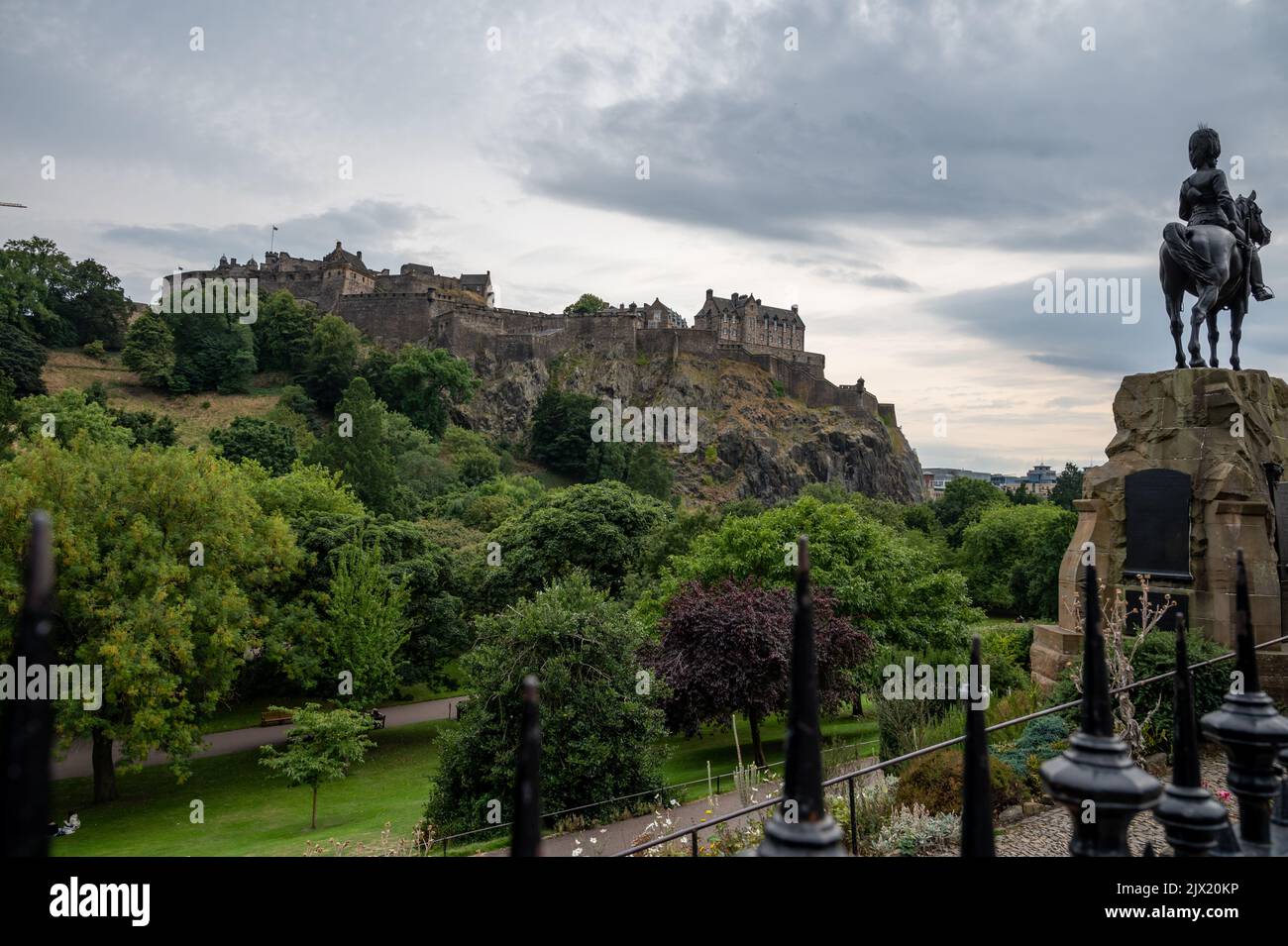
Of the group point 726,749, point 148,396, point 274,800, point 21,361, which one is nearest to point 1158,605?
point 726,749

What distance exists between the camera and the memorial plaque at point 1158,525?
12859 mm

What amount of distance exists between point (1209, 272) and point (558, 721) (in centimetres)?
1369

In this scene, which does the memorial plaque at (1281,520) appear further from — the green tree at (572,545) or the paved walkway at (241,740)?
the green tree at (572,545)

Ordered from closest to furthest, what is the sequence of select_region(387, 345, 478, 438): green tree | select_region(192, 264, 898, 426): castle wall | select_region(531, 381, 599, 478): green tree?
1. select_region(387, 345, 478, 438): green tree
2. select_region(531, 381, 599, 478): green tree
3. select_region(192, 264, 898, 426): castle wall

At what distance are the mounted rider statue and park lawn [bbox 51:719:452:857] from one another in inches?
629

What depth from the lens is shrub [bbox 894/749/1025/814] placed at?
10.3m

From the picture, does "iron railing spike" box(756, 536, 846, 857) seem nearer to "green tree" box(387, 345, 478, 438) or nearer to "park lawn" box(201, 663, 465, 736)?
"park lawn" box(201, 663, 465, 736)

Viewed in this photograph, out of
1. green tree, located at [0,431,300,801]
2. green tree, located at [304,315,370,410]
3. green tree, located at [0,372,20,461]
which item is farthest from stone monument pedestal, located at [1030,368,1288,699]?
green tree, located at [304,315,370,410]

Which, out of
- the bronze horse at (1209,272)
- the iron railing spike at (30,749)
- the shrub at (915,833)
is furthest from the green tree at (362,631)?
the iron railing spike at (30,749)

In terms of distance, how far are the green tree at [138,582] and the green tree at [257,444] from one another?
109 feet
